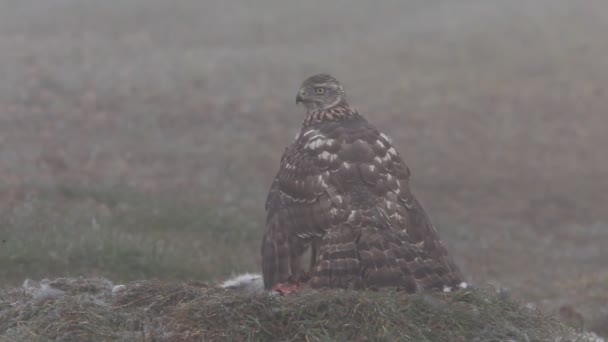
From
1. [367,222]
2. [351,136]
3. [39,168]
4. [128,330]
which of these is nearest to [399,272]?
[367,222]

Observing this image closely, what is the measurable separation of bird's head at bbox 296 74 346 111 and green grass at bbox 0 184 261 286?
275cm

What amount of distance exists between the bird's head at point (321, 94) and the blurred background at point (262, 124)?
8.90ft

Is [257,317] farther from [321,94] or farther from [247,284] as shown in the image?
[321,94]

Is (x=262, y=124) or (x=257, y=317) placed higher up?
(x=262, y=124)

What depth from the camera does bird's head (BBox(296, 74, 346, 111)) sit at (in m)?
9.92

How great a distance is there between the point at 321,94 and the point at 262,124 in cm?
1416

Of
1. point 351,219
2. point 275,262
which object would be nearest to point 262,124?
point 275,262

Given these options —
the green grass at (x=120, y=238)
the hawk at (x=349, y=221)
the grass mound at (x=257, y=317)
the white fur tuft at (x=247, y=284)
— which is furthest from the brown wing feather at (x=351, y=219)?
the green grass at (x=120, y=238)

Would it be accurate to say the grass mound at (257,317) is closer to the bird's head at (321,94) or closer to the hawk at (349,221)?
the hawk at (349,221)

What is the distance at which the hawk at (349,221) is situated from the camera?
312 inches

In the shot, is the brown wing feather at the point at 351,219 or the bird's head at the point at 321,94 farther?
the bird's head at the point at 321,94

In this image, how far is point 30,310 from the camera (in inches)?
295

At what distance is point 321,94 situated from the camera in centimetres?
995

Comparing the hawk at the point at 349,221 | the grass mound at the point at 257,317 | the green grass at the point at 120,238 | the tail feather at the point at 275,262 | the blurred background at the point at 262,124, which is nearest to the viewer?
the grass mound at the point at 257,317
